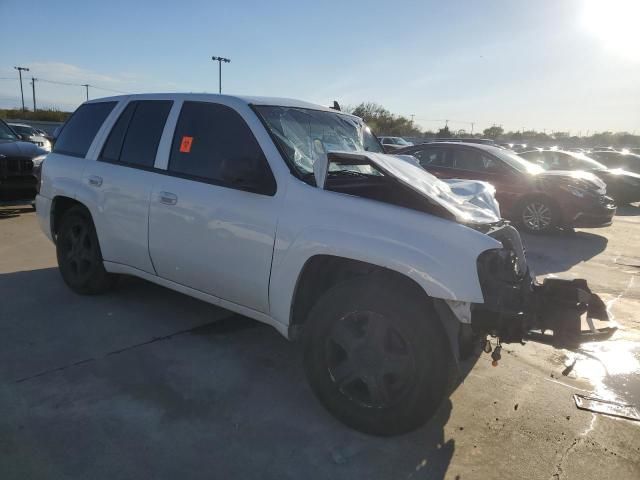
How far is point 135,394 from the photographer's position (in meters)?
3.09

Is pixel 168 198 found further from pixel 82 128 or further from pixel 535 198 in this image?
pixel 535 198

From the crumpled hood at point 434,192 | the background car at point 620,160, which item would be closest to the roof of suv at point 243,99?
the crumpled hood at point 434,192

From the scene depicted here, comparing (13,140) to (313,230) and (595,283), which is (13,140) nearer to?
(313,230)

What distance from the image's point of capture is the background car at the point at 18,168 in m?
8.24

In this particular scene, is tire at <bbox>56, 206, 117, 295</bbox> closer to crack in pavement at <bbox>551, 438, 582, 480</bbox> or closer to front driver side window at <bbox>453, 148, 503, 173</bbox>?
crack in pavement at <bbox>551, 438, 582, 480</bbox>

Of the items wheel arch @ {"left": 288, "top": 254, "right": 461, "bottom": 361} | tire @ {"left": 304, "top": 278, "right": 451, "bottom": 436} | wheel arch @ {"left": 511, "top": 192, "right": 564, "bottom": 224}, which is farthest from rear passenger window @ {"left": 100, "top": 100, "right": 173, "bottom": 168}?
wheel arch @ {"left": 511, "top": 192, "right": 564, "bottom": 224}

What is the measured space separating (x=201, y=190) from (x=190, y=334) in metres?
1.28

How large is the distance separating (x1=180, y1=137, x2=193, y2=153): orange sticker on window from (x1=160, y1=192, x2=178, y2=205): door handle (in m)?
0.35

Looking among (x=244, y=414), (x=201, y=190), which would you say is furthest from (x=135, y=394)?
(x=201, y=190)

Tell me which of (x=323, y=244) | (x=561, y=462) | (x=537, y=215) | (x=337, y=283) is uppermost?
(x=323, y=244)

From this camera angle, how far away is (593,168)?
42.7ft

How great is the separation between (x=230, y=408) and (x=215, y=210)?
1.31 m

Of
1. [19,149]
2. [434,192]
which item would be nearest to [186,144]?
[434,192]

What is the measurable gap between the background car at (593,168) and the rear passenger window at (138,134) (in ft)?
35.0
